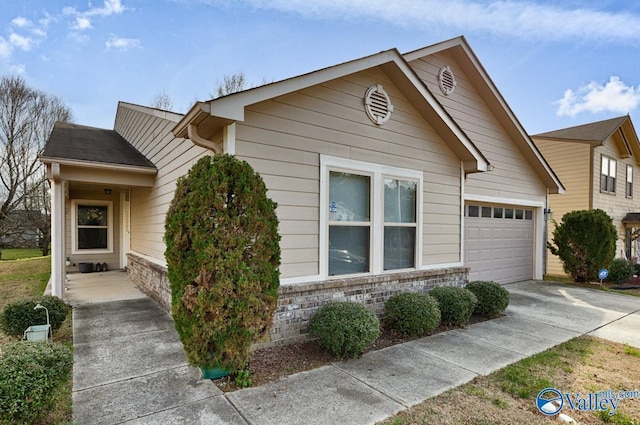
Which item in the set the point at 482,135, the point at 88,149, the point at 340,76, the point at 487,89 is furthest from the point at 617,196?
the point at 88,149

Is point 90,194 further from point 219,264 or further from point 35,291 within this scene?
point 219,264

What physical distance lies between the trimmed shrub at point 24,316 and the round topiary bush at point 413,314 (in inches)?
197

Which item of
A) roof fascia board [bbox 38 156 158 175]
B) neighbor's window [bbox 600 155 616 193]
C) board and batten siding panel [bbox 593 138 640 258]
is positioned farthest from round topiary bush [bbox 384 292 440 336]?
neighbor's window [bbox 600 155 616 193]

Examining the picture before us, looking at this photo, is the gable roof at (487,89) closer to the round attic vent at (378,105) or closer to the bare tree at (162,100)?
the round attic vent at (378,105)

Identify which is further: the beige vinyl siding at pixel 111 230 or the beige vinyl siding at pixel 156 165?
the beige vinyl siding at pixel 111 230

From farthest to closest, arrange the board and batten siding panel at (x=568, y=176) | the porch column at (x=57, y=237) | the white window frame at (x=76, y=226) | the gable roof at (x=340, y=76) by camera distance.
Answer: the board and batten siding panel at (x=568, y=176), the white window frame at (x=76, y=226), the porch column at (x=57, y=237), the gable roof at (x=340, y=76)

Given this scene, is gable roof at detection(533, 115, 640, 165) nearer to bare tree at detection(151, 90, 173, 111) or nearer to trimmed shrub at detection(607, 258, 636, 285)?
trimmed shrub at detection(607, 258, 636, 285)

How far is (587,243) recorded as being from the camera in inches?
416

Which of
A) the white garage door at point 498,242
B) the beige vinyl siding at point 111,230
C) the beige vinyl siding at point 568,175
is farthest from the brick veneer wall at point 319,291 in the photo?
the beige vinyl siding at point 568,175

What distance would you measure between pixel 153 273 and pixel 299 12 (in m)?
6.87

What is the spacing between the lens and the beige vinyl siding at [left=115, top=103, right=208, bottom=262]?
615 cm

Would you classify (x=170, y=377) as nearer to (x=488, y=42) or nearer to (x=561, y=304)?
(x=561, y=304)

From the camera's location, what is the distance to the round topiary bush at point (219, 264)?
11.3 ft

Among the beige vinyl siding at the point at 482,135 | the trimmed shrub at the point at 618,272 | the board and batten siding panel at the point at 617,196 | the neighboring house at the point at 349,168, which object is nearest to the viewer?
the neighboring house at the point at 349,168
